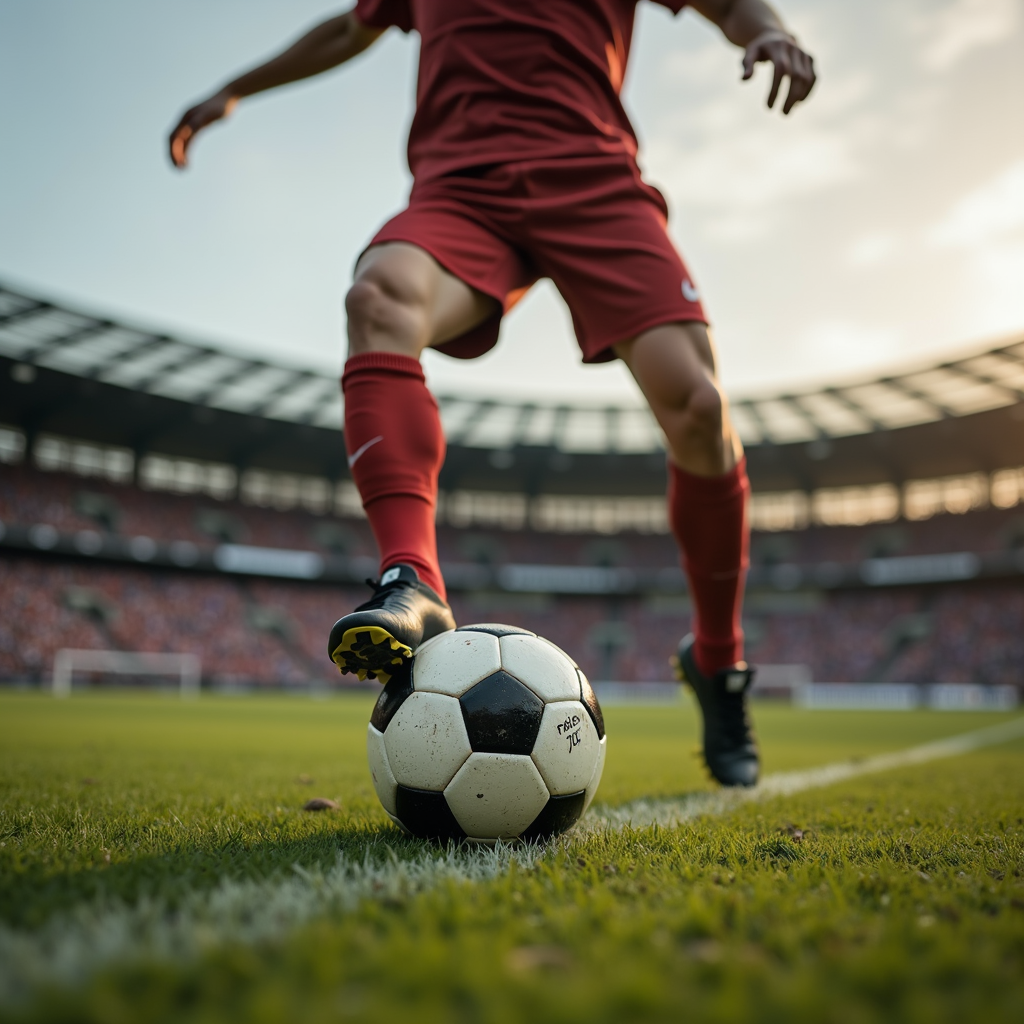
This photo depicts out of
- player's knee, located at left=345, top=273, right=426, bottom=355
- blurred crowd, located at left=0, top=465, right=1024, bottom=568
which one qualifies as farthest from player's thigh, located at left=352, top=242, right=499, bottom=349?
blurred crowd, located at left=0, top=465, right=1024, bottom=568

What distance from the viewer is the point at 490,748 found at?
1.57 metres

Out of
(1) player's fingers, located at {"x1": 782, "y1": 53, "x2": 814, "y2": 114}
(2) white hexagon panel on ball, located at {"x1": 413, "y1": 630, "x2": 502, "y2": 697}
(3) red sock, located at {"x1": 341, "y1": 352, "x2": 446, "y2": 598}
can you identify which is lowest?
(2) white hexagon panel on ball, located at {"x1": 413, "y1": 630, "x2": 502, "y2": 697}

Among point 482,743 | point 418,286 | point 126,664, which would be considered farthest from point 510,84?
point 126,664

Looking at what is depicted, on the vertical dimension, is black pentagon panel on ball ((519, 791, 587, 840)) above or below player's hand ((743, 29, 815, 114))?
below

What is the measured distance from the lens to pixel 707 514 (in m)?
2.61

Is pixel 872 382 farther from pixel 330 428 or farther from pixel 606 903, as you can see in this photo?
pixel 606 903

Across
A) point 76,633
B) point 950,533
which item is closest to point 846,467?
point 950,533

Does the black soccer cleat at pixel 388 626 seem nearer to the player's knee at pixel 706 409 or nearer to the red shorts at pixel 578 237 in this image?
the red shorts at pixel 578 237

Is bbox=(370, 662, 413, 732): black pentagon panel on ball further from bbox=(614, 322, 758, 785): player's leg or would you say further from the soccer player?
bbox=(614, 322, 758, 785): player's leg

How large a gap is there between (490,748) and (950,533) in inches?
1206

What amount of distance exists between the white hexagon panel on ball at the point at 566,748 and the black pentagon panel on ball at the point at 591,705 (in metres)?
0.03

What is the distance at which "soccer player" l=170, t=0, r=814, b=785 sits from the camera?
2.05 meters

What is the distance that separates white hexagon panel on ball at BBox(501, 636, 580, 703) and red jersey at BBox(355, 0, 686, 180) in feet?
4.63

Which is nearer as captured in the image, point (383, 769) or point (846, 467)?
point (383, 769)
